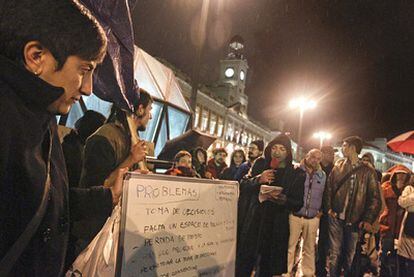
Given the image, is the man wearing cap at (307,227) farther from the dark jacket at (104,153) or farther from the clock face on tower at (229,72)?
the clock face on tower at (229,72)

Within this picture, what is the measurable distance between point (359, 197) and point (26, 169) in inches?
227

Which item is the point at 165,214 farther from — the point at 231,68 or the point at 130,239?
the point at 231,68

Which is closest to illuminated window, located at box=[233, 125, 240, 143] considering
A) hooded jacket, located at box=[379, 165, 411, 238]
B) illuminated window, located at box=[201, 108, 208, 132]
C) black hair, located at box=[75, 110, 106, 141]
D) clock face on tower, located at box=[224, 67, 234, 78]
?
illuminated window, located at box=[201, 108, 208, 132]

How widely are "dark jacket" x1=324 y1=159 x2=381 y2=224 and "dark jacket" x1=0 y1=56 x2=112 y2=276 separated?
17.9ft

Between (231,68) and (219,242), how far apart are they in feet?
229

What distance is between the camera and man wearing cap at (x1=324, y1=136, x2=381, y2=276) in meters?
5.70

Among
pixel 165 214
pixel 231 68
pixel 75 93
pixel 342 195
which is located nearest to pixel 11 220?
pixel 75 93

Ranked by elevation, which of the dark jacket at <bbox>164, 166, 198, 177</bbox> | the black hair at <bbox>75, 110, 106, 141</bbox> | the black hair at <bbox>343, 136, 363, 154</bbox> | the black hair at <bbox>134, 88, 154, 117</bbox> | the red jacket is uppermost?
the black hair at <bbox>343, 136, 363, 154</bbox>

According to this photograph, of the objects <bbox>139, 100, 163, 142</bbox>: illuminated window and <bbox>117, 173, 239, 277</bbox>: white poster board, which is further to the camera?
<bbox>139, 100, 163, 142</bbox>: illuminated window

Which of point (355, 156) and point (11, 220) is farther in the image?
point (355, 156)

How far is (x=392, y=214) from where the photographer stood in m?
6.70

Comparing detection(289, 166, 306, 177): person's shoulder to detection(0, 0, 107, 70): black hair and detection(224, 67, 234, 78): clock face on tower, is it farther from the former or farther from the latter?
detection(224, 67, 234, 78): clock face on tower

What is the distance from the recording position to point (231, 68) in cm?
7050

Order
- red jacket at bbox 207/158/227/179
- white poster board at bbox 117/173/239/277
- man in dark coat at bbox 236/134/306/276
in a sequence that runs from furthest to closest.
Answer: red jacket at bbox 207/158/227/179 → man in dark coat at bbox 236/134/306/276 → white poster board at bbox 117/173/239/277
